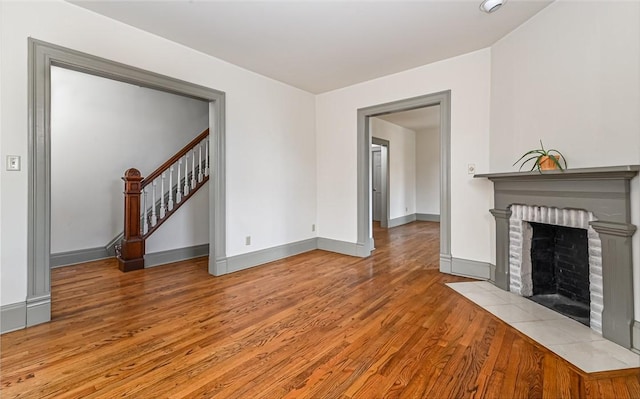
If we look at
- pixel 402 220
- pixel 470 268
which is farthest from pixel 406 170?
pixel 470 268

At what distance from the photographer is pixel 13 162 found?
211 centimetres

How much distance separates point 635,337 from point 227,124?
3.95 m

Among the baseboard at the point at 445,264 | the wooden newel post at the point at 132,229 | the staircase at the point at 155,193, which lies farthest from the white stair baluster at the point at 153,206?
the baseboard at the point at 445,264

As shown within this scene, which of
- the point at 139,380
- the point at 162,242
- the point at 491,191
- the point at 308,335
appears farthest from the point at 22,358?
the point at 491,191

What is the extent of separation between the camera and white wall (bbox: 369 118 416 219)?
23.3ft

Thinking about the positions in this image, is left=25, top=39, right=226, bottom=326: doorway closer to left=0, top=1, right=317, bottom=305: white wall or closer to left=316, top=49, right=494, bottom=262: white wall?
left=0, top=1, right=317, bottom=305: white wall

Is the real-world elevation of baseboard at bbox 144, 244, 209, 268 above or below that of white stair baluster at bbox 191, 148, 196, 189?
below

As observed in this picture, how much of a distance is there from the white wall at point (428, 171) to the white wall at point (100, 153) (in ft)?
19.9

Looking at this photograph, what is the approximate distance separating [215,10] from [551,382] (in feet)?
11.3

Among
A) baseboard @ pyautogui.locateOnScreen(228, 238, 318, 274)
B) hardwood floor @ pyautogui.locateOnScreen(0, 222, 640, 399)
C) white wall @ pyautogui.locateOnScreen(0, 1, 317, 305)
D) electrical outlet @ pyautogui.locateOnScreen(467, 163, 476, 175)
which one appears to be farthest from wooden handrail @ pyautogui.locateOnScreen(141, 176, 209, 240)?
electrical outlet @ pyautogui.locateOnScreen(467, 163, 476, 175)

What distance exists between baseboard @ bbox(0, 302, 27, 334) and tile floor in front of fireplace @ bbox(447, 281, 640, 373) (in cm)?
364

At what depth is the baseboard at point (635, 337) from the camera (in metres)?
1.76

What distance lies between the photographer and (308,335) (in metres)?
2.03

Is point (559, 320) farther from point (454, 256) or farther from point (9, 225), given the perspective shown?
point (9, 225)
